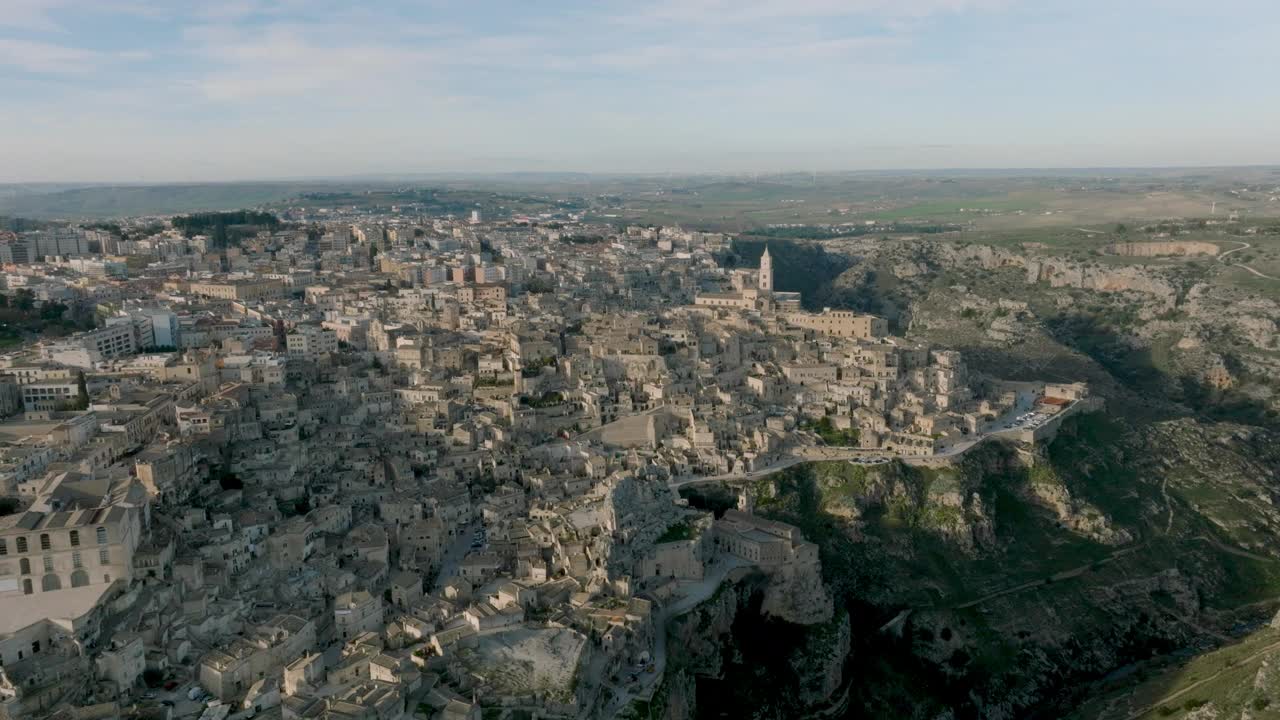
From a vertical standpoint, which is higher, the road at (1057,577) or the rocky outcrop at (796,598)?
the rocky outcrop at (796,598)

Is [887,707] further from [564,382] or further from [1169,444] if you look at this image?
[1169,444]

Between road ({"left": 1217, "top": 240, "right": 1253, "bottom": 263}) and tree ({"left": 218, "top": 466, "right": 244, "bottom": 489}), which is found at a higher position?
road ({"left": 1217, "top": 240, "right": 1253, "bottom": 263})

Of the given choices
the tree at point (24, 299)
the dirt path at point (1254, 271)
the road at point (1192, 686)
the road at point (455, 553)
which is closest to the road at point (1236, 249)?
the dirt path at point (1254, 271)

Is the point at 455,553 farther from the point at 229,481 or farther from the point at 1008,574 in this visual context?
the point at 1008,574

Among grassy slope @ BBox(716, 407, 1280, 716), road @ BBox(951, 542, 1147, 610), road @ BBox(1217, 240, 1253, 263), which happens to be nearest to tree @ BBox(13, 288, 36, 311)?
grassy slope @ BBox(716, 407, 1280, 716)

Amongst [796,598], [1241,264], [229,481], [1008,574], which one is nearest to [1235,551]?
[1008,574]

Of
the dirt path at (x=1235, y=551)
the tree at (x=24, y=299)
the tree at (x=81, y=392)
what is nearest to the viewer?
the tree at (x=81, y=392)

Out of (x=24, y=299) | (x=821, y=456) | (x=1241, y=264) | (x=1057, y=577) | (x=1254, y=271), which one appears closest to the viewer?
(x=1057, y=577)

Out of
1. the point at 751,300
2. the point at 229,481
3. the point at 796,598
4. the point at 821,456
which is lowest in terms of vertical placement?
the point at 796,598

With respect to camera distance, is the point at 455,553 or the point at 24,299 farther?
the point at 24,299

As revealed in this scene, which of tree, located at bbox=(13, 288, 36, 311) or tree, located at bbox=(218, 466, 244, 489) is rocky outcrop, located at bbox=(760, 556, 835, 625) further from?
tree, located at bbox=(13, 288, 36, 311)

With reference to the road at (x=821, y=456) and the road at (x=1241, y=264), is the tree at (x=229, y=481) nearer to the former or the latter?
the road at (x=821, y=456)

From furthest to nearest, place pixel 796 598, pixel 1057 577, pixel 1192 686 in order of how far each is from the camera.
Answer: pixel 1057 577, pixel 796 598, pixel 1192 686
